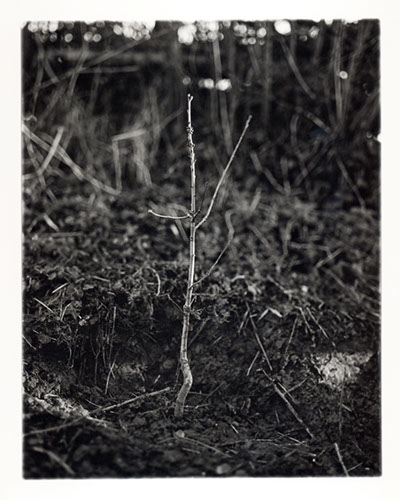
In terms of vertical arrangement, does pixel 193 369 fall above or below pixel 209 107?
below

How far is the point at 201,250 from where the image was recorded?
2441 mm

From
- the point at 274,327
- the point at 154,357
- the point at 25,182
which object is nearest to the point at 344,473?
the point at 274,327

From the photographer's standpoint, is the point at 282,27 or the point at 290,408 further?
the point at 282,27

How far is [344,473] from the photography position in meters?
1.94

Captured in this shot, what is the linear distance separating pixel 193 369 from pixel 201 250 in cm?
63

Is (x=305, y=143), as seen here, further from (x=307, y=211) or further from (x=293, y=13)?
(x=293, y=13)

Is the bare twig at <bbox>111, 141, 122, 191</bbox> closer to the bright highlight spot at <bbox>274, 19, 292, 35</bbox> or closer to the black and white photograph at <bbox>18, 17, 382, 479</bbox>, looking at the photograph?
the black and white photograph at <bbox>18, 17, 382, 479</bbox>

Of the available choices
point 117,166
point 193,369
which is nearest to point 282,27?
point 117,166

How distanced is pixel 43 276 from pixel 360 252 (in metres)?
1.56

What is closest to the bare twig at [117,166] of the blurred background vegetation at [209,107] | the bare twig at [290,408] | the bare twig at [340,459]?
the blurred background vegetation at [209,107]

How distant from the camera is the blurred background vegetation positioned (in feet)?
9.48

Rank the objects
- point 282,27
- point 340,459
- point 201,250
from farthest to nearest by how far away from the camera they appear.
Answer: point 282,27
point 201,250
point 340,459

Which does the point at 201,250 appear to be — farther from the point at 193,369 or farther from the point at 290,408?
the point at 290,408

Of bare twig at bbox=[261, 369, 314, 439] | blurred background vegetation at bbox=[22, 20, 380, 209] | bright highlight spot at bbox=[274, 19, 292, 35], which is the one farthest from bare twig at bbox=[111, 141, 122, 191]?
bare twig at bbox=[261, 369, 314, 439]
